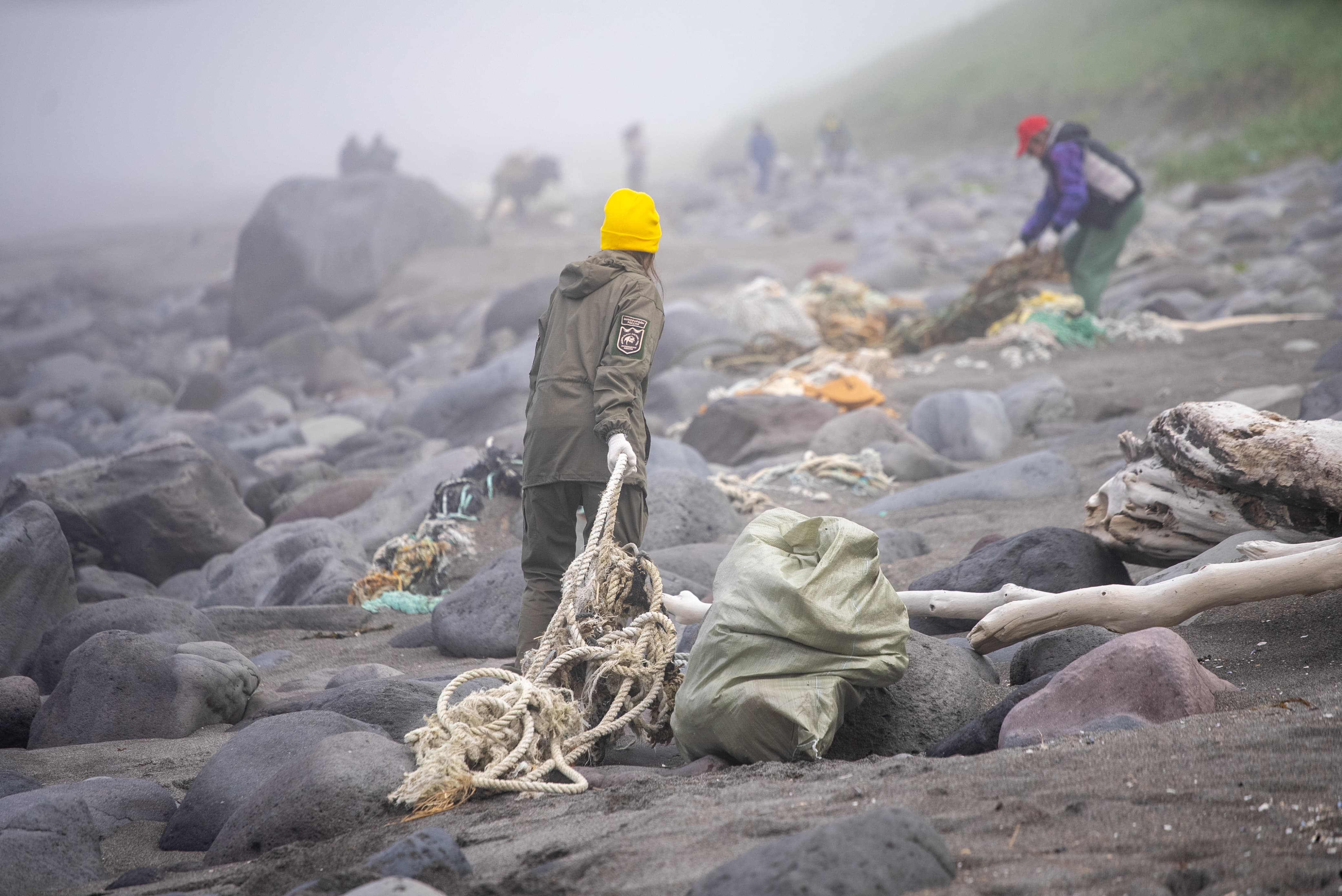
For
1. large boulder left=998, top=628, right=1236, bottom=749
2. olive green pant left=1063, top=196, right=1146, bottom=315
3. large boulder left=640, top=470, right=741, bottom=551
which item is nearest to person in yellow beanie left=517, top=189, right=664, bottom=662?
large boulder left=998, top=628, right=1236, bottom=749

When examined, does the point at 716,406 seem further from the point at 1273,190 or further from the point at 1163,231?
the point at 1273,190

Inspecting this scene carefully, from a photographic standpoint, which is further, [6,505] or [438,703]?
[6,505]

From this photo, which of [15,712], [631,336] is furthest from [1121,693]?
[15,712]

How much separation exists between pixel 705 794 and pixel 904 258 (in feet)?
44.2

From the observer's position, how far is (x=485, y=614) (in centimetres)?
461

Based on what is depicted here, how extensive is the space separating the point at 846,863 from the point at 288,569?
481 centimetres

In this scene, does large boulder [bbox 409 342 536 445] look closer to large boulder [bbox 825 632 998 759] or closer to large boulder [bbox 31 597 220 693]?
large boulder [bbox 31 597 220 693]

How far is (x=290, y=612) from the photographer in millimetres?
5348

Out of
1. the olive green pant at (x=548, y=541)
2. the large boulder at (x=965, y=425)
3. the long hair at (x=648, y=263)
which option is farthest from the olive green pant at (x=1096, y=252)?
the olive green pant at (x=548, y=541)

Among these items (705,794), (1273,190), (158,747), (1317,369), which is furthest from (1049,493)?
(1273,190)

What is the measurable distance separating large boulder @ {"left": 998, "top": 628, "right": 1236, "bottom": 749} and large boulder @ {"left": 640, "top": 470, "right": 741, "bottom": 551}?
9.68ft

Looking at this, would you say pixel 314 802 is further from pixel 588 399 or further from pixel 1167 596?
pixel 1167 596

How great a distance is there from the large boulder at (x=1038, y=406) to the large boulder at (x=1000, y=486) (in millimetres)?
1397

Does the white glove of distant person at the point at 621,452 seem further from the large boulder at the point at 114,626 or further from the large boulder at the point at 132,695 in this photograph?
the large boulder at the point at 114,626
